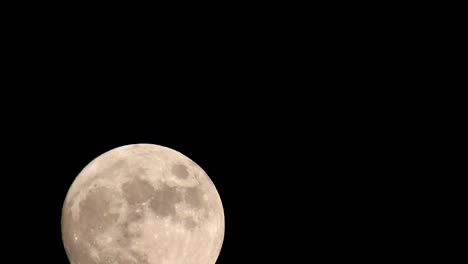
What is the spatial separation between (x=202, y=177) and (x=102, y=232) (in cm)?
163

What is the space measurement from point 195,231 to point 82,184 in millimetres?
1631

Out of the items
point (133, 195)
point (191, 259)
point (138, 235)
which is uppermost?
Answer: point (133, 195)

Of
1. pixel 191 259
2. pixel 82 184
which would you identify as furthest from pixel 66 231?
pixel 191 259

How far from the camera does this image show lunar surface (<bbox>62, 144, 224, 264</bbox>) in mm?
6348

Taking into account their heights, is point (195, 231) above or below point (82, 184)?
below

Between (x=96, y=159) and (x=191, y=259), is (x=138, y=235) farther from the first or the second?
(x=96, y=159)

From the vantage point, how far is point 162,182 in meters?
6.73

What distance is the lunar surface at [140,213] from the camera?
6348 mm

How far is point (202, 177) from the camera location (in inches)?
290

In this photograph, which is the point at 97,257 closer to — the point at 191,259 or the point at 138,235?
the point at 138,235

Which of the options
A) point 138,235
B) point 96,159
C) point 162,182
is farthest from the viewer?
point 96,159

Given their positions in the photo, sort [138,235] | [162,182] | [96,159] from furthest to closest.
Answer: [96,159], [162,182], [138,235]

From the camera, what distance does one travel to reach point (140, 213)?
6.37 metres

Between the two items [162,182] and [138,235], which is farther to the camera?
[162,182]
